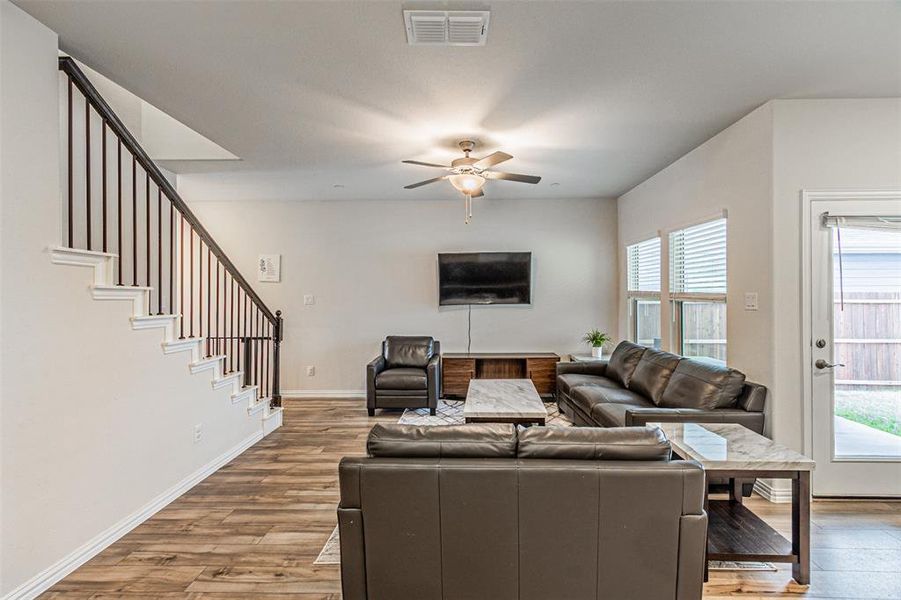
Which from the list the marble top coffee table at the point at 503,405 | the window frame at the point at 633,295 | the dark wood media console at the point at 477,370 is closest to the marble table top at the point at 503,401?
the marble top coffee table at the point at 503,405

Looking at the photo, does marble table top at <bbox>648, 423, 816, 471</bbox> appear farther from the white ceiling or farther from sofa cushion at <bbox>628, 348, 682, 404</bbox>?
the white ceiling

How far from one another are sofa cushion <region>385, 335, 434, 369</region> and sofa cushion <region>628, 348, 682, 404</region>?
2.51m

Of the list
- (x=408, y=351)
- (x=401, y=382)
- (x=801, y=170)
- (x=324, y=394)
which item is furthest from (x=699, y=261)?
(x=324, y=394)

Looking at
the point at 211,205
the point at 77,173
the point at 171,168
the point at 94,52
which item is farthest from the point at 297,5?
the point at 211,205

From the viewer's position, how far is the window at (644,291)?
17.4ft

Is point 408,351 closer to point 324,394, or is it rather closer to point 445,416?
point 445,416

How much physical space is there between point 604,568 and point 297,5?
8.87ft

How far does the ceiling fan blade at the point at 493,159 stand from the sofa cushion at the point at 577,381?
2.32 meters

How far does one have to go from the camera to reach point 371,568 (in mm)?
1869

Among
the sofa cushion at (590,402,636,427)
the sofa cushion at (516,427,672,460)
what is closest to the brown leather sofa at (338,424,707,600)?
the sofa cushion at (516,427,672,460)

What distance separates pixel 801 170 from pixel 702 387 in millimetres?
1602

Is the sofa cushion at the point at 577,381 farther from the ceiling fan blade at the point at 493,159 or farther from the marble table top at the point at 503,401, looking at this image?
the ceiling fan blade at the point at 493,159

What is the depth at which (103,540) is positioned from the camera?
8.43 feet

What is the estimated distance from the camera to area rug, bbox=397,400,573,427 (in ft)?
16.5
